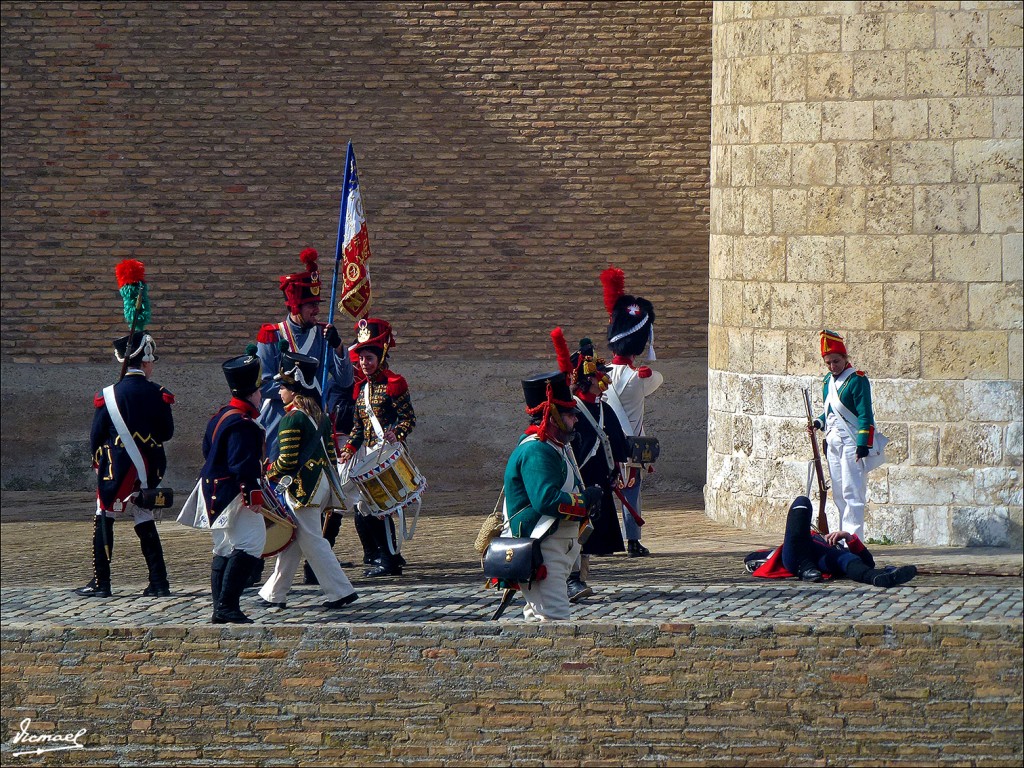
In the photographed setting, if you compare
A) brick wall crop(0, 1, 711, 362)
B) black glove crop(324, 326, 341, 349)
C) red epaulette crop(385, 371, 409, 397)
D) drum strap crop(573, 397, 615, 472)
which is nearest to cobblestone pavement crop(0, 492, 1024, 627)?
drum strap crop(573, 397, 615, 472)

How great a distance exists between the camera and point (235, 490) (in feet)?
29.6

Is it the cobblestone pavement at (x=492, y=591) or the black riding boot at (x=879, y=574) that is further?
the black riding boot at (x=879, y=574)

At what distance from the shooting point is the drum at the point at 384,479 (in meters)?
10.6

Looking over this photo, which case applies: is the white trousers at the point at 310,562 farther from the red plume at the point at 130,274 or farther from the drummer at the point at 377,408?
the red plume at the point at 130,274

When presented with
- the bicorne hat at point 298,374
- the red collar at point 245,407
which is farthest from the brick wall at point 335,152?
the red collar at point 245,407

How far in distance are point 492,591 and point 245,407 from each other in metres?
1.97

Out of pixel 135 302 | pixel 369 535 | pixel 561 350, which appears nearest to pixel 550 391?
pixel 561 350

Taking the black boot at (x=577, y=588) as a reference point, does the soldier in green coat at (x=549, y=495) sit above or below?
above

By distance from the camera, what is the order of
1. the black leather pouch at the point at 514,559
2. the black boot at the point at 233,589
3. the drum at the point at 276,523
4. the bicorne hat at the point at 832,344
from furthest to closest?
the bicorne hat at the point at 832,344, the drum at the point at 276,523, the black boot at the point at 233,589, the black leather pouch at the point at 514,559

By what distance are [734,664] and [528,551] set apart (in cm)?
121

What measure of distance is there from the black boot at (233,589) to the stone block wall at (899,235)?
201 inches

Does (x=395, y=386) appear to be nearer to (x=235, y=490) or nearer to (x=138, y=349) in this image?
(x=138, y=349)

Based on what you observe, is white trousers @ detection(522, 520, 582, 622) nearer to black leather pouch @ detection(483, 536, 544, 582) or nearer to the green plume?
black leather pouch @ detection(483, 536, 544, 582)

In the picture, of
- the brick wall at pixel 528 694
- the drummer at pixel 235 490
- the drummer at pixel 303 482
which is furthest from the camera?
the drummer at pixel 303 482
